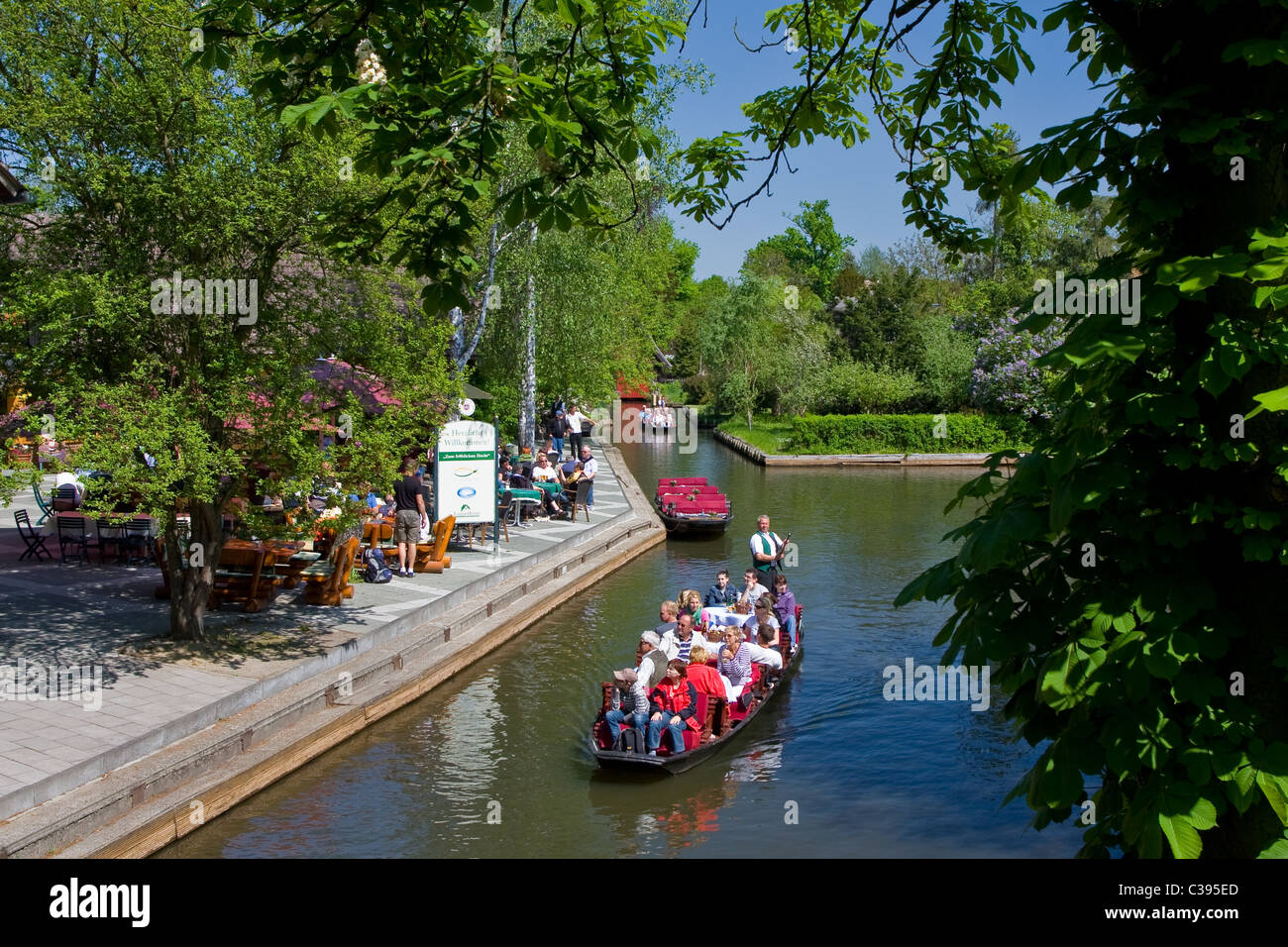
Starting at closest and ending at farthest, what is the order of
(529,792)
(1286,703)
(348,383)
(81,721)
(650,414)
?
1. (1286,703)
2. (81,721)
3. (529,792)
4. (348,383)
5. (650,414)

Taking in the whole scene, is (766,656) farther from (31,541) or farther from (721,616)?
(31,541)

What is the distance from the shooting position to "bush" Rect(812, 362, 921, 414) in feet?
169

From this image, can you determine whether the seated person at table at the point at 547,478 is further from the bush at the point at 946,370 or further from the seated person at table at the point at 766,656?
the bush at the point at 946,370

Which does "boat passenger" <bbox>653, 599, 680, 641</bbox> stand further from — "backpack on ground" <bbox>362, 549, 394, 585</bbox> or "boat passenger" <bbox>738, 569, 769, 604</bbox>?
"backpack on ground" <bbox>362, 549, 394, 585</bbox>

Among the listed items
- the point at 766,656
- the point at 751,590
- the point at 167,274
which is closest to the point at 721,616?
the point at 751,590

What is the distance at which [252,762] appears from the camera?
1159 cm

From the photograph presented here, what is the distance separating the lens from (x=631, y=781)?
12500mm

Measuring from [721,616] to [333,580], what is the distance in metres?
6.21

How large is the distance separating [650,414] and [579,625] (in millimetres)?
47362

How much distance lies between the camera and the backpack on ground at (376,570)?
18812 millimetres

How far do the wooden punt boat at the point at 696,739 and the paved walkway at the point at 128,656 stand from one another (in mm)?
4060

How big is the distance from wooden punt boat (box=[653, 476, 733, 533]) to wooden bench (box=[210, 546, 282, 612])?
44.5 ft
